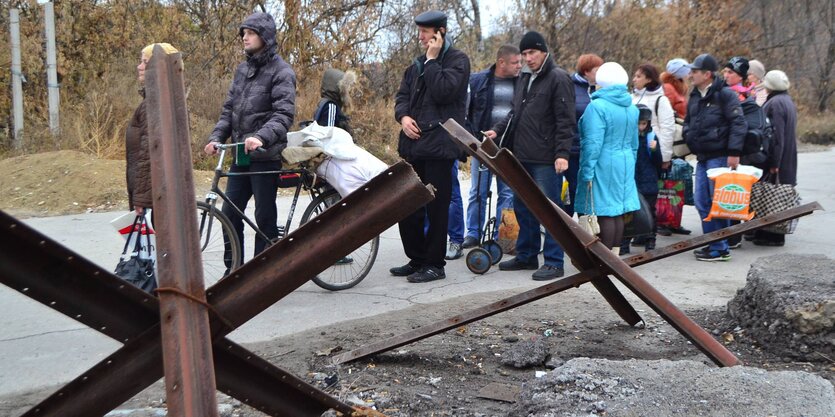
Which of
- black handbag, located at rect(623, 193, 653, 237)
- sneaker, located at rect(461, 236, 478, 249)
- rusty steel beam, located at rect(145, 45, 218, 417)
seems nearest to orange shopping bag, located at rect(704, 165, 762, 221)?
black handbag, located at rect(623, 193, 653, 237)

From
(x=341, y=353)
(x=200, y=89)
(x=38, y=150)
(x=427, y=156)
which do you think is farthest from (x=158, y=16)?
(x=341, y=353)

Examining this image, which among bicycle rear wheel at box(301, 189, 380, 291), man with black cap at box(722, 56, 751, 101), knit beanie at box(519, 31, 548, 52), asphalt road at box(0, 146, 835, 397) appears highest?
knit beanie at box(519, 31, 548, 52)

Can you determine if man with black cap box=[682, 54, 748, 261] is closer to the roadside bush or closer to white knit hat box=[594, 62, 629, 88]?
white knit hat box=[594, 62, 629, 88]

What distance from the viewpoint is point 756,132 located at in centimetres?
808

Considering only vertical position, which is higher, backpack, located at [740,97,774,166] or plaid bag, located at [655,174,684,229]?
backpack, located at [740,97,774,166]

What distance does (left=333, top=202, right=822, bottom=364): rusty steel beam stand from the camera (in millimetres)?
3932

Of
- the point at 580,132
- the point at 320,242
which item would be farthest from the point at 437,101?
the point at 320,242

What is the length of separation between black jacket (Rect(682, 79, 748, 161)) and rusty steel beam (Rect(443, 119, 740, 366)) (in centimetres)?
471

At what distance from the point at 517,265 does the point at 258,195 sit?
2.45 metres

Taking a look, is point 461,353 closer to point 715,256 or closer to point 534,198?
point 534,198

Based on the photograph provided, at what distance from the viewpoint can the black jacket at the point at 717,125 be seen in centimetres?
780

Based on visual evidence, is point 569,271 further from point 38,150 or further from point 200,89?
point 200,89

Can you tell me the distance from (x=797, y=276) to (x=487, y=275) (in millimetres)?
2983

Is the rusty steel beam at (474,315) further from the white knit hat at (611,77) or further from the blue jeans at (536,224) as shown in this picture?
the white knit hat at (611,77)
